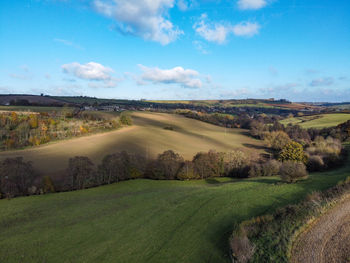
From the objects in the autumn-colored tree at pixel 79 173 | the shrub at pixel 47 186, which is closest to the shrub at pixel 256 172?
the autumn-colored tree at pixel 79 173

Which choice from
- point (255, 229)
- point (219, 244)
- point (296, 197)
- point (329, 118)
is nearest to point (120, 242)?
point (219, 244)

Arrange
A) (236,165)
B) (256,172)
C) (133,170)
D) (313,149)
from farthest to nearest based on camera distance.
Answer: (313,149), (236,165), (133,170), (256,172)

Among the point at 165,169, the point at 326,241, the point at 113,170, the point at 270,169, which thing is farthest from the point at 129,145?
the point at 326,241

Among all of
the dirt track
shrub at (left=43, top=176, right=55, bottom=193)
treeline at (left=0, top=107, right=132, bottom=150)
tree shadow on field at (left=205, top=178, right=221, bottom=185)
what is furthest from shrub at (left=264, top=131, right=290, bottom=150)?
shrub at (left=43, top=176, right=55, bottom=193)

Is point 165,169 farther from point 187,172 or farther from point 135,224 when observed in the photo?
point 135,224

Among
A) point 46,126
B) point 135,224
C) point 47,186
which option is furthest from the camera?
point 46,126

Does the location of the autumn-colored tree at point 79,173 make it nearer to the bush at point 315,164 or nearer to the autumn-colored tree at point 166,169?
the autumn-colored tree at point 166,169
